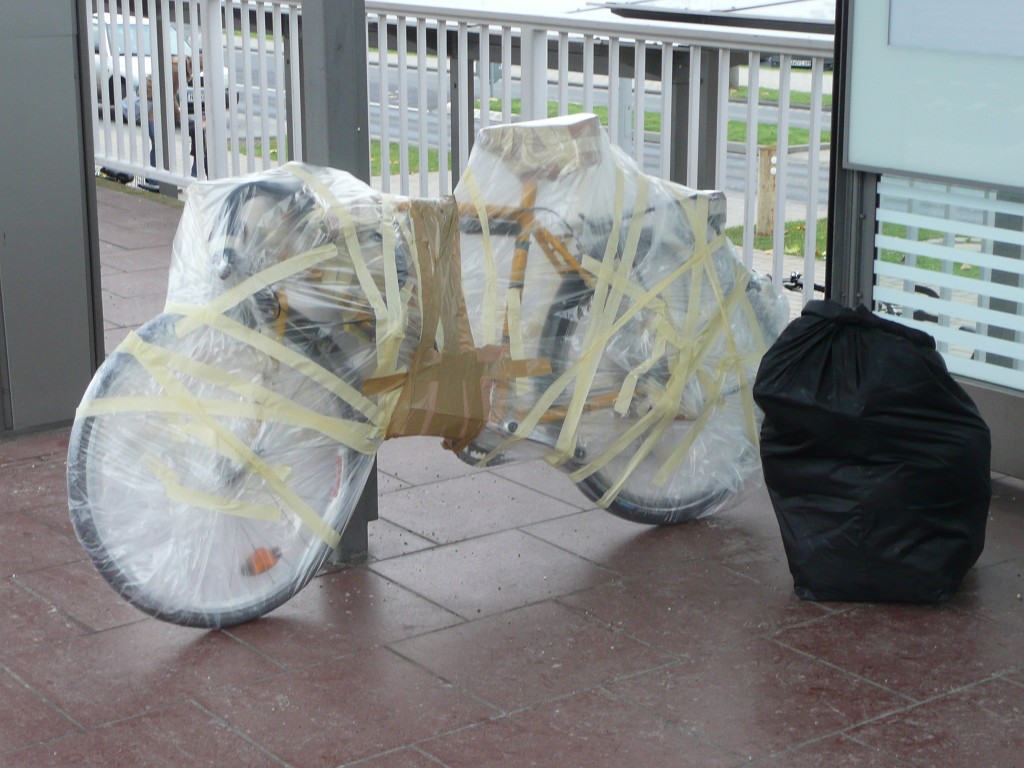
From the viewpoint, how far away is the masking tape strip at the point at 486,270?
434 cm

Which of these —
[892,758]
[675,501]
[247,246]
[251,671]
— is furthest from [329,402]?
[892,758]

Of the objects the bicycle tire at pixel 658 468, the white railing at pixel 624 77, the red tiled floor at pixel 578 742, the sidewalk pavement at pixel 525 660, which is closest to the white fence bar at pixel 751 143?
the white railing at pixel 624 77

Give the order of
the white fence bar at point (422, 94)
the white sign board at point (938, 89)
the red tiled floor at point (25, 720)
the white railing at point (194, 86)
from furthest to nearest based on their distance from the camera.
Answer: the white railing at point (194, 86)
the white fence bar at point (422, 94)
the white sign board at point (938, 89)
the red tiled floor at point (25, 720)

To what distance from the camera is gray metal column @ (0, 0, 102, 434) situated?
5.88 m

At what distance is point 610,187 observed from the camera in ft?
14.8

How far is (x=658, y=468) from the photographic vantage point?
16.3ft

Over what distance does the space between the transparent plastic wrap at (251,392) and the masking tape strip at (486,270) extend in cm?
12

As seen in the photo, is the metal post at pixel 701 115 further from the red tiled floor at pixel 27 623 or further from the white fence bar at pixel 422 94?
the red tiled floor at pixel 27 623

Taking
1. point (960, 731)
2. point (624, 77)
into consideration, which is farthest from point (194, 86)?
point (960, 731)

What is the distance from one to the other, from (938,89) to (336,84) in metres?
2.22

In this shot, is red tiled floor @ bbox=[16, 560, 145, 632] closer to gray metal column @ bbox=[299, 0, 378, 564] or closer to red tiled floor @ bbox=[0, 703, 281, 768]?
red tiled floor @ bbox=[0, 703, 281, 768]

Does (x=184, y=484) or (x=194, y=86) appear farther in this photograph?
(x=194, y=86)

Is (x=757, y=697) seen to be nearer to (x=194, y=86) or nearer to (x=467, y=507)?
(x=467, y=507)

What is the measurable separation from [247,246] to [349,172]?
2.18 ft
